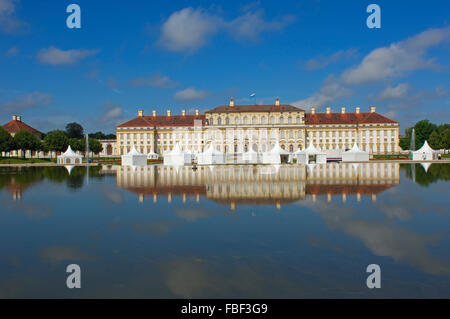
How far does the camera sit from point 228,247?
7.29 m

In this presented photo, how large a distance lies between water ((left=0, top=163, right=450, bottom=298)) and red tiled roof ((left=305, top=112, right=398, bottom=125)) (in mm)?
72984

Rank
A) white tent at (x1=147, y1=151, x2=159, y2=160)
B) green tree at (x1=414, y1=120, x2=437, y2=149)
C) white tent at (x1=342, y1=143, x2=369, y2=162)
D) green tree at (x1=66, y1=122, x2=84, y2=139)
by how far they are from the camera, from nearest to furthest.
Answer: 1. white tent at (x1=342, y1=143, x2=369, y2=162)
2. white tent at (x1=147, y1=151, x2=159, y2=160)
3. green tree at (x1=414, y1=120, x2=437, y2=149)
4. green tree at (x1=66, y1=122, x2=84, y2=139)

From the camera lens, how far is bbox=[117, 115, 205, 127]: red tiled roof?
85500 mm

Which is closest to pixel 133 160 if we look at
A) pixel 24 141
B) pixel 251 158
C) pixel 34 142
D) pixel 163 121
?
pixel 251 158

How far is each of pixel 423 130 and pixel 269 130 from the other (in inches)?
1551

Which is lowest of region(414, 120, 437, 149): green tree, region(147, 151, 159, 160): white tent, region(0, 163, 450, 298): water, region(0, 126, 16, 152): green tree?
region(0, 163, 450, 298): water

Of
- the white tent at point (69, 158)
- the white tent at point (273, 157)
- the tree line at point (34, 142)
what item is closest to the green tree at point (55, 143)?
the tree line at point (34, 142)

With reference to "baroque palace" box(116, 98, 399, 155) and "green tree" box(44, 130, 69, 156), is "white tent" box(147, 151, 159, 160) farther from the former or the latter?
"baroque palace" box(116, 98, 399, 155)

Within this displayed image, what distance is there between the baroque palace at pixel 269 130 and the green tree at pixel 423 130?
9.82 metres

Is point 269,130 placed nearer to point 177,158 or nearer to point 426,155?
point 426,155

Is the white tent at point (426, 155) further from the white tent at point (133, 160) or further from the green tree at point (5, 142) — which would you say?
the green tree at point (5, 142)

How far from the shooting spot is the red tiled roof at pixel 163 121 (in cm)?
8550

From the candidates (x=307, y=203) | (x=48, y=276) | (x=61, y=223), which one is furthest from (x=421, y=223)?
(x=61, y=223)

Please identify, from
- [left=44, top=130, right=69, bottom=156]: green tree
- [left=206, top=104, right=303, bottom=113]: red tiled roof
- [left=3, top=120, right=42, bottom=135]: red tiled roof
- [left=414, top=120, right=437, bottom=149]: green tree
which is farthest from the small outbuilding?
[left=3, top=120, right=42, bottom=135]: red tiled roof
